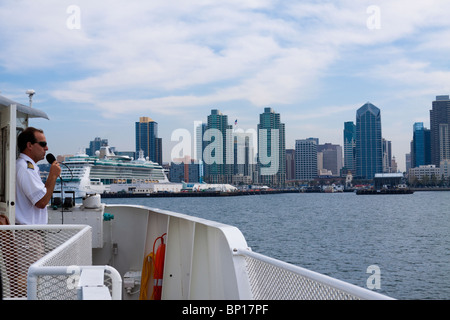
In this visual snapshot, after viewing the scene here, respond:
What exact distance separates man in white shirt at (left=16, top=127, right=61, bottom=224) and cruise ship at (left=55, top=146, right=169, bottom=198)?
3827 inches

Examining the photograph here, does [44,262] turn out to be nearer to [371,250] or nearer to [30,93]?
[30,93]

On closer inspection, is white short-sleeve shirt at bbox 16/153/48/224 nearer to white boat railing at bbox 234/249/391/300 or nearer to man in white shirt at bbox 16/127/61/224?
man in white shirt at bbox 16/127/61/224

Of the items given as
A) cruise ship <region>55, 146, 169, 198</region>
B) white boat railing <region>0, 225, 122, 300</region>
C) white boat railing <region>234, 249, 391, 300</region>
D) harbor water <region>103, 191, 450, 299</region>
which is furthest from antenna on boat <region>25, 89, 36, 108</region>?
cruise ship <region>55, 146, 169, 198</region>

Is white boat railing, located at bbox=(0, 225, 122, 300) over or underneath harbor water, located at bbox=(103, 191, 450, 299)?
over

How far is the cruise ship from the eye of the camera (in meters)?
110

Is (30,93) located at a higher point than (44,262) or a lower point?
higher

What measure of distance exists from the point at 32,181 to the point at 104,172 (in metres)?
117

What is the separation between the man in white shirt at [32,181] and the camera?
500 cm

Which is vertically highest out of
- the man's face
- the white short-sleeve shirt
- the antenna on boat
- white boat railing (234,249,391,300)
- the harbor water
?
the antenna on boat

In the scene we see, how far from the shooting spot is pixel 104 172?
119m

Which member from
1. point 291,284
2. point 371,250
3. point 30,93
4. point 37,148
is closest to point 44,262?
point 291,284
